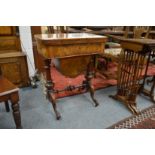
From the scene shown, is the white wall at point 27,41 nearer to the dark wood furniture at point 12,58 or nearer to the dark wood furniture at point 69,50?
the dark wood furniture at point 12,58

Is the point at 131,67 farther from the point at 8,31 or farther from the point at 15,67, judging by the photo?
the point at 8,31

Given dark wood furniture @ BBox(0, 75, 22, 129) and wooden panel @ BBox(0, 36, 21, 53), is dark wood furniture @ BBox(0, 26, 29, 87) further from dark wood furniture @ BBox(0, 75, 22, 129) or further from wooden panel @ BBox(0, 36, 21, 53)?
dark wood furniture @ BBox(0, 75, 22, 129)

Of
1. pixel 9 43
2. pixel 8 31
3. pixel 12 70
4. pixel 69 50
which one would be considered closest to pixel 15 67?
pixel 12 70

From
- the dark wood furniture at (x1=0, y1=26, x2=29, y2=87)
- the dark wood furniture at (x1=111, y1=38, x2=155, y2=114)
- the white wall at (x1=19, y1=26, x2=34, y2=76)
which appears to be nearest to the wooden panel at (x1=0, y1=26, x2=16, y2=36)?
the dark wood furniture at (x1=0, y1=26, x2=29, y2=87)

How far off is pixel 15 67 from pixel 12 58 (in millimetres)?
144

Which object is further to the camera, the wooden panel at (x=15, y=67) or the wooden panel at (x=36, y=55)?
the wooden panel at (x=36, y=55)

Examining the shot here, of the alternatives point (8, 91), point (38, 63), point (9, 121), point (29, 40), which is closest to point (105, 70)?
point (38, 63)

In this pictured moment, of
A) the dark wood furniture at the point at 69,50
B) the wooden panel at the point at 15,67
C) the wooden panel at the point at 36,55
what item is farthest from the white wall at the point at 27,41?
the dark wood furniture at the point at 69,50

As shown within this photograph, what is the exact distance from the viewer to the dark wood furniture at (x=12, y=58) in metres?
2.30

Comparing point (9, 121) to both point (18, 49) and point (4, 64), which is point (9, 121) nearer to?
point (4, 64)

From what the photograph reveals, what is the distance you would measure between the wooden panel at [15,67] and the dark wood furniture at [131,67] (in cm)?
140

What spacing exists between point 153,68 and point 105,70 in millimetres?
1205

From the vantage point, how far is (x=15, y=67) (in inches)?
93.3

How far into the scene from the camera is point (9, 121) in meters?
1.86
